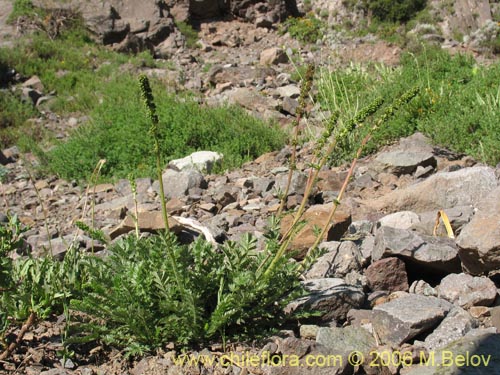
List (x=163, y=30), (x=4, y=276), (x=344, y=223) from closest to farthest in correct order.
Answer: (x=4, y=276), (x=344, y=223), (x=163, y=30)

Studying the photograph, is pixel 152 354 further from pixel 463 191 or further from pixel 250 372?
pixel 463 191

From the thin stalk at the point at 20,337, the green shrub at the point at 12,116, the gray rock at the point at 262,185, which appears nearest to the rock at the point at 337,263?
the thin stalk at the point at 20,337

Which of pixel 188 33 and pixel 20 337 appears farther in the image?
pixel 188 33

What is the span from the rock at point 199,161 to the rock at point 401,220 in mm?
3047

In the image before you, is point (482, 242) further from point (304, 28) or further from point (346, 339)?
point (304, 28)

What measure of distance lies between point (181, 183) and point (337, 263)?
3.02 meters

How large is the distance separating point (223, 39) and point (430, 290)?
49.7ft

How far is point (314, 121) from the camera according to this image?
8.12m

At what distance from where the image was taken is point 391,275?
10.3ft

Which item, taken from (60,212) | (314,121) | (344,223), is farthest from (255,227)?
(314,121)

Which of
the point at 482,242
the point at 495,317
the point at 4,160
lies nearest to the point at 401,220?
the point at 482,242

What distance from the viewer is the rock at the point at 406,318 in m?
2.57

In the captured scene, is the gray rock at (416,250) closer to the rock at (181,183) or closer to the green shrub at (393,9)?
the rock at (181,183)

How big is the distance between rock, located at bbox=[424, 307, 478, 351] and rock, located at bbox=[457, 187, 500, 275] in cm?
41
